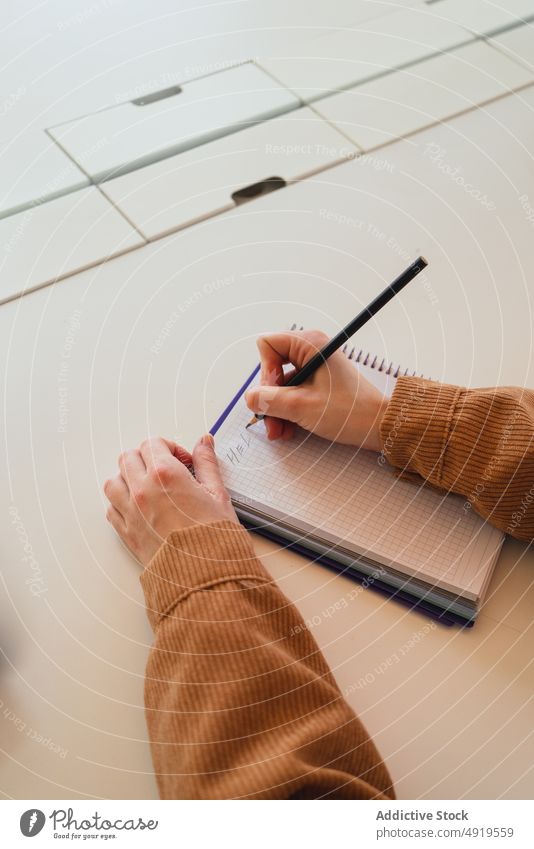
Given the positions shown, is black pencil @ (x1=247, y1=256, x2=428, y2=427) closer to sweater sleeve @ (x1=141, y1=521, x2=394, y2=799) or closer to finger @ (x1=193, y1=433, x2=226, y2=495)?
finger @ (x1=193, y1=433, x2=226, y2=495)

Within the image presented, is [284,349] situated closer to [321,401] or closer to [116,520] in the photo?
[321,401]

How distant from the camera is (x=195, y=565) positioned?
646 millimetres

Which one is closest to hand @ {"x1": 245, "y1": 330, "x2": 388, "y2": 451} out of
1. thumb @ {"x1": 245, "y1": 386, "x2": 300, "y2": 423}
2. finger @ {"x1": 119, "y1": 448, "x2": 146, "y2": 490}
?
thumb @ {"x1": 245, "y1": 386, "x2": 300, "y2": 423}

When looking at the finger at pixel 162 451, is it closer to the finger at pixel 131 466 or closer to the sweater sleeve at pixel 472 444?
the finger at pixel 131 466

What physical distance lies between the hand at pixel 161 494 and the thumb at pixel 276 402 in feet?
0.20

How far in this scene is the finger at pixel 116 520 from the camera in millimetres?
718

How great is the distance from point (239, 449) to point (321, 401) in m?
0.10

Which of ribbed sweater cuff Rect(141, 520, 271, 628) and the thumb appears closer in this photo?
ribbed sweater cuff Rect(141, 520, 271, 628)

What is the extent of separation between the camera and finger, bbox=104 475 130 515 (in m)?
0.73

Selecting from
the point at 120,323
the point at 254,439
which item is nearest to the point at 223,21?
the point at 120,323

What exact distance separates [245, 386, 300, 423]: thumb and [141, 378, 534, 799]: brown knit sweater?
0.34 feet

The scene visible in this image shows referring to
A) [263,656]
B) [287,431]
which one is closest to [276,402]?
[287,431]
